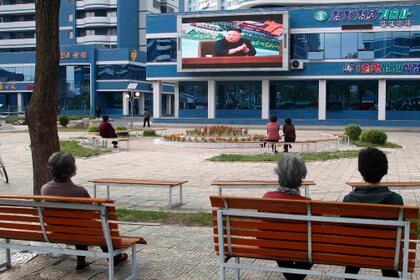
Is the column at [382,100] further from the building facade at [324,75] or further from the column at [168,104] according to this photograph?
the column at [168,104]

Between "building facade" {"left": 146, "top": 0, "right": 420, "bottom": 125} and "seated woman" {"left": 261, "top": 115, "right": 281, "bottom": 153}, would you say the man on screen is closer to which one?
"building facade" {"left": 146, "top": 0, "right": 420, "bottom": 125}

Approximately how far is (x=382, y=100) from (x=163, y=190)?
37594 mm

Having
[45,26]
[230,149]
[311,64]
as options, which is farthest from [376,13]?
[45,26]

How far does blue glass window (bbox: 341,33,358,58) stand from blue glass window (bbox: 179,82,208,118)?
12.8m

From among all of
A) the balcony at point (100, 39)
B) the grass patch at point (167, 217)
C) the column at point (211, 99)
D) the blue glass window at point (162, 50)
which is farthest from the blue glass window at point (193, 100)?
the grass patch at point (167, 217)

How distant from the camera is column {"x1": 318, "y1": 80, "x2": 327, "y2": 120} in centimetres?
4697

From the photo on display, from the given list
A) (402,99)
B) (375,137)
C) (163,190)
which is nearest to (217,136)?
(375,137)

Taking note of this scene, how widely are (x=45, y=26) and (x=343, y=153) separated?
14.8m

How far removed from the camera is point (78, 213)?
4.98m

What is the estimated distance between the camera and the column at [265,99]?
48.6m

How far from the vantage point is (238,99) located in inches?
2016

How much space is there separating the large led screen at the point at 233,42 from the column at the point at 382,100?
310 inches

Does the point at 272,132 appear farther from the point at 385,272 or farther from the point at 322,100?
the point at 322,100

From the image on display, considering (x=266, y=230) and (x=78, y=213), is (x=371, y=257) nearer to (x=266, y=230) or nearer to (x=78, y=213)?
(x=266, y=230)
